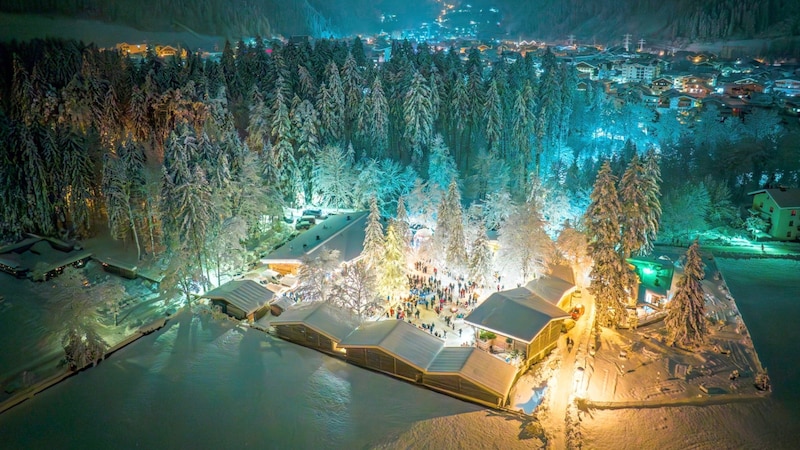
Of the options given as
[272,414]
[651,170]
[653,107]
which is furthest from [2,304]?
[653,107]

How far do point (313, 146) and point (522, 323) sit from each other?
27884mm

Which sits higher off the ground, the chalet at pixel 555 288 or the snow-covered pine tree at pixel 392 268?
the snow-covered pine tree at pixel 392 268

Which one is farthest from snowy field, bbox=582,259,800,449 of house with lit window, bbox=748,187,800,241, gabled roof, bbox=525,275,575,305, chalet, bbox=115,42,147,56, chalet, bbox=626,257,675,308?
chalet, bbox=115,42,147,56

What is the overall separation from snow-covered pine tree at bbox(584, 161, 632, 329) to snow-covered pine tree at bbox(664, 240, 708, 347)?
2742 mm

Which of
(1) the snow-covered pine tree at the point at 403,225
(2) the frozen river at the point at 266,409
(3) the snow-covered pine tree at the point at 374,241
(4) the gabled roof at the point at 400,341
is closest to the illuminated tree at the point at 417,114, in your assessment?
(1) the snow-covered pine tree at the point at 403,225

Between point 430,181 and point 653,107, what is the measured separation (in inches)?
1691

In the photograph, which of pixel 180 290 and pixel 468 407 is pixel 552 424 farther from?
pixel 180 290

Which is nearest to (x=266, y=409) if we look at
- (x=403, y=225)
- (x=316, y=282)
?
(x=316, y=282)

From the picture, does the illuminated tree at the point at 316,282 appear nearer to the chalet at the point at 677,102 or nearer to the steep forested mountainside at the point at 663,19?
the chalet at the point at 677,102

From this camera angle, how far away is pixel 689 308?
29.3 m

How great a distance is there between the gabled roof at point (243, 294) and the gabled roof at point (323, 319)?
251 cm

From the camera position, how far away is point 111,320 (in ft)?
109

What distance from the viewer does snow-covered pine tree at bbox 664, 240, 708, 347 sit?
93.7 feet

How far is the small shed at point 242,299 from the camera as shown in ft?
106
